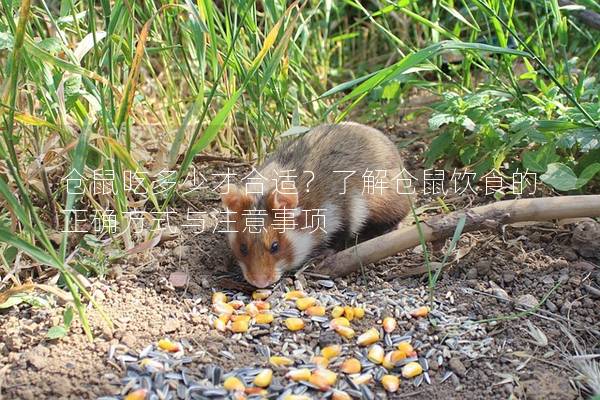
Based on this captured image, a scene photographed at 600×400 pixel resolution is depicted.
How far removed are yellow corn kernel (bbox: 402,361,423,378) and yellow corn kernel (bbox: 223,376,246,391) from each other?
0.67 metres

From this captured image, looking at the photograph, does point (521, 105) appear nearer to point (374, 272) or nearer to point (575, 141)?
point (575, 141)

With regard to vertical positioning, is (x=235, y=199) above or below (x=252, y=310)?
above

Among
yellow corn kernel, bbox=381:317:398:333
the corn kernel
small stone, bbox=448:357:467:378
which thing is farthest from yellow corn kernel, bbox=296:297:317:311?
the corn kernel

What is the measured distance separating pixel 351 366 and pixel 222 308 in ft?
2.40

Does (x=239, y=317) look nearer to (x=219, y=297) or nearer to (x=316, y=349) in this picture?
(x=219, y=297)

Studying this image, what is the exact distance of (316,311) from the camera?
358 cm

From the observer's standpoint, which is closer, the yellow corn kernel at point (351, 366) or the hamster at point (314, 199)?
the yellow corn kernel at point (351, 366)

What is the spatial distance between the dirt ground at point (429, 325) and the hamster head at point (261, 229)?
0.15 metres

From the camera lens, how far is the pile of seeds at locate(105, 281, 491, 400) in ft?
10.2

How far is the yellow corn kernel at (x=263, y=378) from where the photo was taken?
3.11m

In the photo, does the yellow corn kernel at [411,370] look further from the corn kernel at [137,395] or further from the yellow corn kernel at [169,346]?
the corn kernel at [137,395]

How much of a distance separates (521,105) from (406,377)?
2116 mm

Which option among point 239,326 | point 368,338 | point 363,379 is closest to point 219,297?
point 239,326

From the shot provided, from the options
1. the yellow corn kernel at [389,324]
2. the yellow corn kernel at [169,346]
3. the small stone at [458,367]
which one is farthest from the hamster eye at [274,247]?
the small stone at [458,367]
